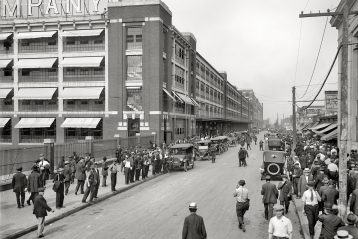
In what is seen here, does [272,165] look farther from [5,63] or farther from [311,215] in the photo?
[5,63]

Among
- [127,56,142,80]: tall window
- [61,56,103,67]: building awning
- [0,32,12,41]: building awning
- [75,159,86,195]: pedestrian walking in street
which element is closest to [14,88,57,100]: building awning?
[61,56,103,67]: building awning

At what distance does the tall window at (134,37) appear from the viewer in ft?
149

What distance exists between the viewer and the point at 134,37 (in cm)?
4556

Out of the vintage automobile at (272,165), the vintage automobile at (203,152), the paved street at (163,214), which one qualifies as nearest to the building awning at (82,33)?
the vintage automobile at (203,152)

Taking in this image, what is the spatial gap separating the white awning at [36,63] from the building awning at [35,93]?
2.89 m

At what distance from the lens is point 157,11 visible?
44.5 m

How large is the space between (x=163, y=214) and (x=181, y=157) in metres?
14.4

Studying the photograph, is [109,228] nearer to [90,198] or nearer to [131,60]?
[90,198]

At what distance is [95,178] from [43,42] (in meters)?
35.0

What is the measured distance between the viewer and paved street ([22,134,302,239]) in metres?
11.9

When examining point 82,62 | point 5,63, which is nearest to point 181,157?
point 82,62

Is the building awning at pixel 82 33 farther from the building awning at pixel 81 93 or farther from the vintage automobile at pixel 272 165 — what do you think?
the vintage automobile at pixel 272 165

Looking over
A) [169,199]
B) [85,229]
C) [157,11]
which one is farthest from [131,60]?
[85,229]

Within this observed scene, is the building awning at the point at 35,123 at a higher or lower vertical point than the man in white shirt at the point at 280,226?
higher
